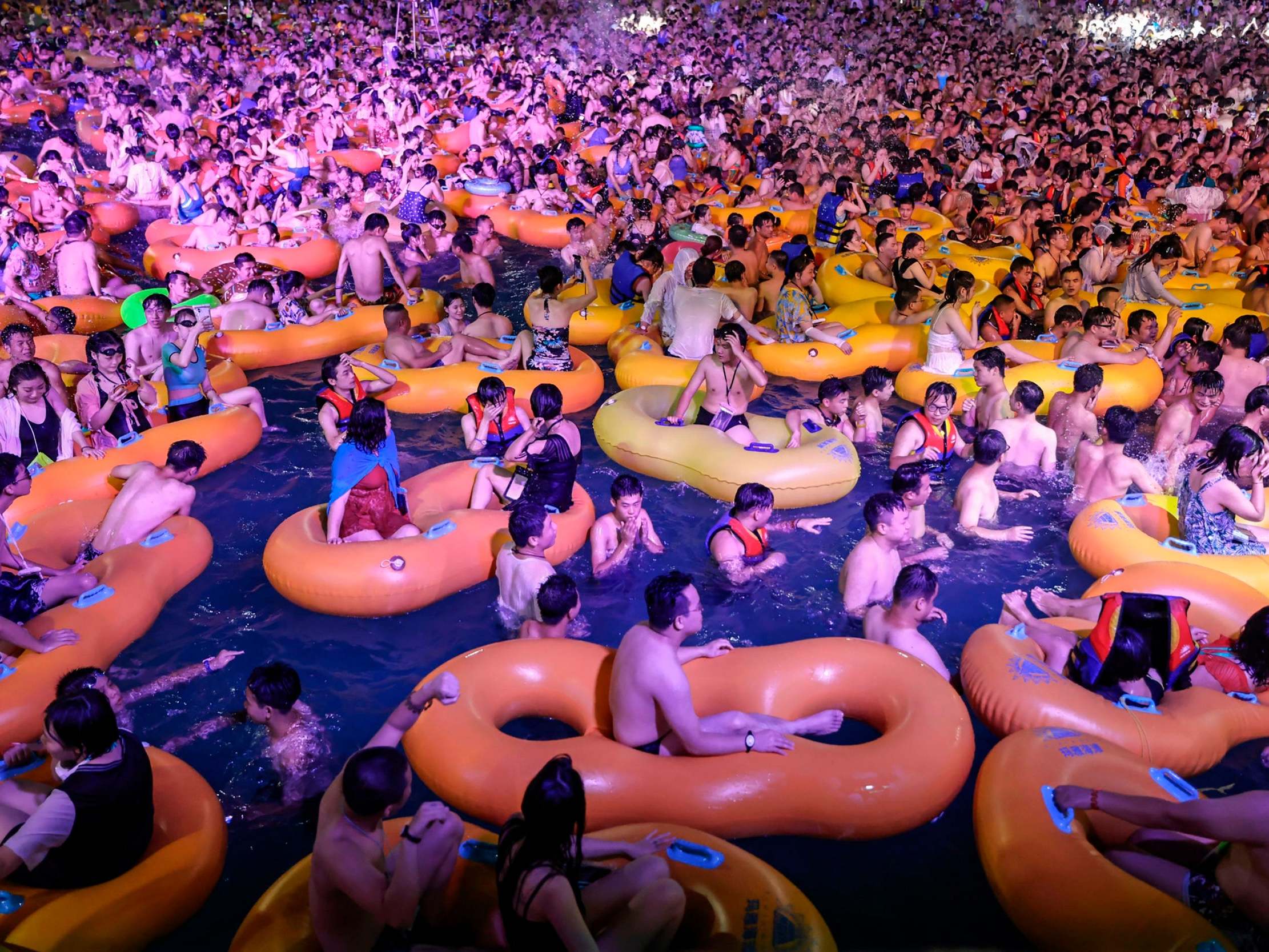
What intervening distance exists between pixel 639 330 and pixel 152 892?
622 centimetres

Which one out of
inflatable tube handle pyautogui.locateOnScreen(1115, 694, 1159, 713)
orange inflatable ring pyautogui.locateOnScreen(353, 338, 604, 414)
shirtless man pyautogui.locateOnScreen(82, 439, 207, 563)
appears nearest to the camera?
inflatable tube handle pyautogui.locateOnScreen(1115, 694, 1159, 713)

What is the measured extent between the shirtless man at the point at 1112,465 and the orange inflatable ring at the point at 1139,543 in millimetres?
138

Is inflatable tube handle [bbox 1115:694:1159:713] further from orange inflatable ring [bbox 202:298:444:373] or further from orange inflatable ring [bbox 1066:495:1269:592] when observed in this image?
orange inflatable ring [bbox 202:298:444:373]

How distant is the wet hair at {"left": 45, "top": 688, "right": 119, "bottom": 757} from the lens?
319 cm

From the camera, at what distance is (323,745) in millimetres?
4426

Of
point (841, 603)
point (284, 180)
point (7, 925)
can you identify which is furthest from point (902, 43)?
point (7, 925)

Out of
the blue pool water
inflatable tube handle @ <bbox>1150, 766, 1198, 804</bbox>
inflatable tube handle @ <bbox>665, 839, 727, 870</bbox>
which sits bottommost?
the blue pool water

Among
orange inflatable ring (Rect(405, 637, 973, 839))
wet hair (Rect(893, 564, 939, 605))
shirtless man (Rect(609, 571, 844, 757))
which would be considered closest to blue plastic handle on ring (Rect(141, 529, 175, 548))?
orange inflatable ring (Rect(405, 637, 973, 839))

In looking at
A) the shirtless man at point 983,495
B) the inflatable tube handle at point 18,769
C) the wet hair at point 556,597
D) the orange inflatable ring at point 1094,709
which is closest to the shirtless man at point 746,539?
the shirtless man at point 983,495

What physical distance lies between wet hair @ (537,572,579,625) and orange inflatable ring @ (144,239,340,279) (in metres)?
6.84

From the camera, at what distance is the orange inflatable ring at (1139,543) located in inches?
206

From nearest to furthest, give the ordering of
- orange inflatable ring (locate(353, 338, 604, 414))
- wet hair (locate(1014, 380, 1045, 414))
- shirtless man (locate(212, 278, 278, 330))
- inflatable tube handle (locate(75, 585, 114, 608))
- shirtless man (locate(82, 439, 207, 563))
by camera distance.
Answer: inflatable tube handle (locate(75, 585, 114, 608))
shirtless man (locate(82, 439, 207, 563))
wet hair (locate(1014, 380, 1045, 414))
orange inflatable ring (locate(353, 338, 604, 414))
shirtless man (locate(212, 278, 278, 330))

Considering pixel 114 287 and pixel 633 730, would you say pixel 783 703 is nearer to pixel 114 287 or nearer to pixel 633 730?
pixel 633 730

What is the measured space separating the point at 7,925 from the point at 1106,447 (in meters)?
5.97
